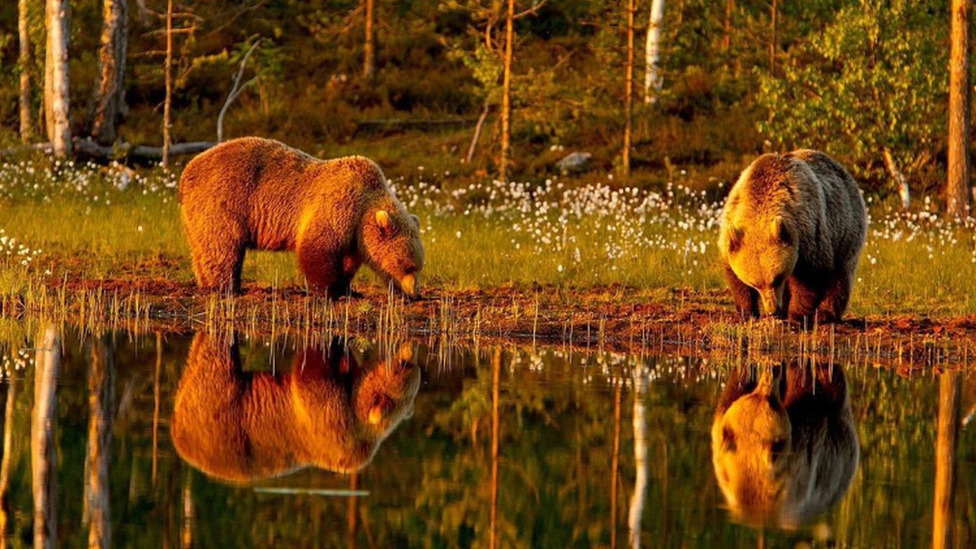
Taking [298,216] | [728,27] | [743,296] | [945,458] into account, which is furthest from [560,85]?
[945,458]

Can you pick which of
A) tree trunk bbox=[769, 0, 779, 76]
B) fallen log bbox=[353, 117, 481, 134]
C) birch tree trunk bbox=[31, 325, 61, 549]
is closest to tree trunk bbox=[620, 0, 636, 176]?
tree trunk bbox=[769, 0, 779, 76]

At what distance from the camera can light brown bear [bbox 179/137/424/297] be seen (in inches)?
616

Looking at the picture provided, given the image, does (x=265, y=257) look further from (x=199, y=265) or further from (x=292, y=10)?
(x=292, y=10)

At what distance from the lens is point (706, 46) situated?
3653 centimetres

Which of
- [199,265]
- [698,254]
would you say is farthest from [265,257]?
[698,254]

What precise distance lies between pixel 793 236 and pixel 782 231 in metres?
0.17

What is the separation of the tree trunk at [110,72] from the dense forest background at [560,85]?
21.7 inches

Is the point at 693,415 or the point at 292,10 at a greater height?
the point at 292,10

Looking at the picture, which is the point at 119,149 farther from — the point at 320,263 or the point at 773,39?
the point at 773,39

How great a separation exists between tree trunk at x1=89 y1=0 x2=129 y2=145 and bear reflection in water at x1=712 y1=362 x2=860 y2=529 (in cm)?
1887

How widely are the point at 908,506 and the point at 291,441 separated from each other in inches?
136

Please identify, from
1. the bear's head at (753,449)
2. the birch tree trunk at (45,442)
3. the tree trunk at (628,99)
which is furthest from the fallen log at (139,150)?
the bear's head at (753,449)

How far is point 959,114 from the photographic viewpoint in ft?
79.0

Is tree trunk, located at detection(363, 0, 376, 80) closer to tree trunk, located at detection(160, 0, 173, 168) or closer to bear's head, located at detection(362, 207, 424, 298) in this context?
tree trunk, located at detection(160, 0, 173, 168)
